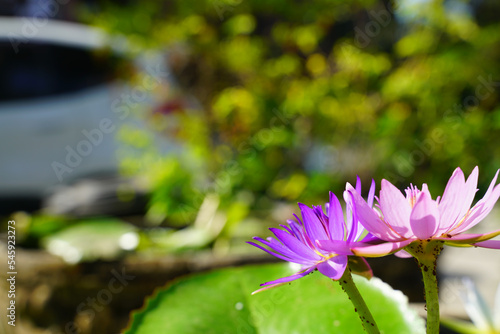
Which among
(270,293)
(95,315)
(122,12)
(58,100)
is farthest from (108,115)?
(270,293)

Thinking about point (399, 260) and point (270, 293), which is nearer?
point (270, 293)

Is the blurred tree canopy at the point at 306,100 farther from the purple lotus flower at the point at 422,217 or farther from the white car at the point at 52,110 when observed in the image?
the white car at the point at 52,110

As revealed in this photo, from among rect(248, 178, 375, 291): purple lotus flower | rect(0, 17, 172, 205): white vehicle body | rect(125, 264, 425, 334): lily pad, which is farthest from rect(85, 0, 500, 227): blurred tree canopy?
rect(0, 17, 172, 205): white vehicle body

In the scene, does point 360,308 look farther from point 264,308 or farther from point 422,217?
point 264,308

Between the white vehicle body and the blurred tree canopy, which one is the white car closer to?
the white vehicle body

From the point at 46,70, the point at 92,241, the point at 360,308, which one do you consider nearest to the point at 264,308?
the point at 360,308

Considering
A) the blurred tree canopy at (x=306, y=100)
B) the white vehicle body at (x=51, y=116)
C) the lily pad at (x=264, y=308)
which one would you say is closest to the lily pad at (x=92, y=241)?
the blurred tree canopy at (x=306, y=100)

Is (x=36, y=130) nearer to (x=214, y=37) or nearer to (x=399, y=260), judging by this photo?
(x=214, y=37)
